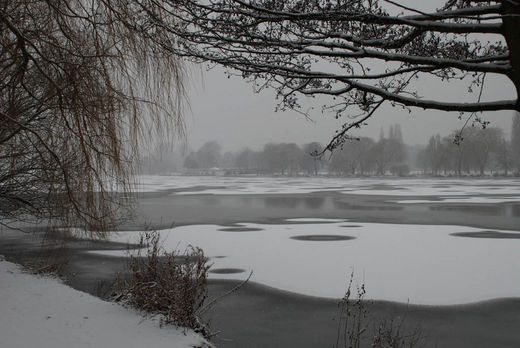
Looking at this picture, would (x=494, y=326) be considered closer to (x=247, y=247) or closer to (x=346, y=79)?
(x=346, y=79)

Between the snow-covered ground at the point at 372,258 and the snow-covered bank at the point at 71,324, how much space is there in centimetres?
298

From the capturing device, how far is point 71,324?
4.35 metres

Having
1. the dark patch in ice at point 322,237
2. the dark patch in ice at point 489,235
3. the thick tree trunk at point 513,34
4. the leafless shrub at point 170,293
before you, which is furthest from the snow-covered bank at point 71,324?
the dark patch in ice at point 489,235

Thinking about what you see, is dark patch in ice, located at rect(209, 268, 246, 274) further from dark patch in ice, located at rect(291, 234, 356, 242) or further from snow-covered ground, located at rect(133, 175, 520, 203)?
snow-covered ground, located at rect(133, 175, 520, 203)

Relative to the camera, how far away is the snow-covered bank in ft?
12.7

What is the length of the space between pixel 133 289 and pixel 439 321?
4790 millimetres

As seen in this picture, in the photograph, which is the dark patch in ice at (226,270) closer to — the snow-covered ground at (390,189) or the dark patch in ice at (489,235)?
the dark patch in ice at (489,235)

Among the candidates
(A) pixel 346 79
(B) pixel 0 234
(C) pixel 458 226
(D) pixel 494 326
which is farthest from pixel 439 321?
(B) pixel 0 234

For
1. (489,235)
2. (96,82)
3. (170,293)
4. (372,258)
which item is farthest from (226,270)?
(489,235)

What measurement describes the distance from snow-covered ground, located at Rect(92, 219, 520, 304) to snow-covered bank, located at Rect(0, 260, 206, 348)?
9.77ft

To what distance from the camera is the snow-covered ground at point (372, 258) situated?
327 inches

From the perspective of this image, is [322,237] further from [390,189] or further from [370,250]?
[390,189]

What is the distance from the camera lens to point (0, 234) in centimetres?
1498

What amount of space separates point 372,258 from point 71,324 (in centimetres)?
802
